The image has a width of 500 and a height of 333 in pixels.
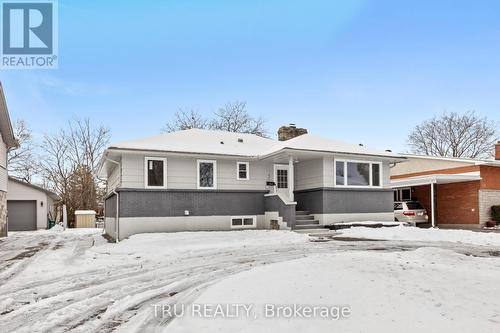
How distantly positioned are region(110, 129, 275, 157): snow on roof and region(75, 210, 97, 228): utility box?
1447 centimetres

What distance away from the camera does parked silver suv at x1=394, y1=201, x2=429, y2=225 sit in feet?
69.9

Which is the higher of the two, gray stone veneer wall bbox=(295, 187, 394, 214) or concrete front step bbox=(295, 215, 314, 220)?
gray stone veneer wall bbox=(295, 187, 394, 214)

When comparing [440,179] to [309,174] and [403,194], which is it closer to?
[403,194]

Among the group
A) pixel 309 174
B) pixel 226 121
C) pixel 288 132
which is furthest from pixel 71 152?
pixel 309 174

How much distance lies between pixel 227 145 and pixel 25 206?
1853cm

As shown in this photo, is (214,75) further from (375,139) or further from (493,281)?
(375,139)

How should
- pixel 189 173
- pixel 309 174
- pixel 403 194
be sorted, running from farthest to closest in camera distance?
pixel 403 194 < pixel 309 174 < pixel 189 173

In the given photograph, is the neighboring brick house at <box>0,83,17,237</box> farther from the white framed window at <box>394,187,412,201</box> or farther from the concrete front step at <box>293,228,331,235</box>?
the white framed window at <box>394,187,412,201</box>

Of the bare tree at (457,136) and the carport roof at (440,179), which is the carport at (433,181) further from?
the bare tree at (457,136)

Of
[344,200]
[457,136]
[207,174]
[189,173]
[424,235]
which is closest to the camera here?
[424,235]

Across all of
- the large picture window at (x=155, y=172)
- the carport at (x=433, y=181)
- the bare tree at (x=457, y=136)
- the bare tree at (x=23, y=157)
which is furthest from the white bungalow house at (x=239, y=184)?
the bare tree at (x=457, y=136)

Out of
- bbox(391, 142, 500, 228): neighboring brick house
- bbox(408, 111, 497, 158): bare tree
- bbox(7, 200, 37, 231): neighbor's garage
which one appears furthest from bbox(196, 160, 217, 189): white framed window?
bbox(408, 111, 497, 158): bare tree

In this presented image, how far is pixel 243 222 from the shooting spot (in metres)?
17.3

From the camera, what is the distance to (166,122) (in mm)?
42812
